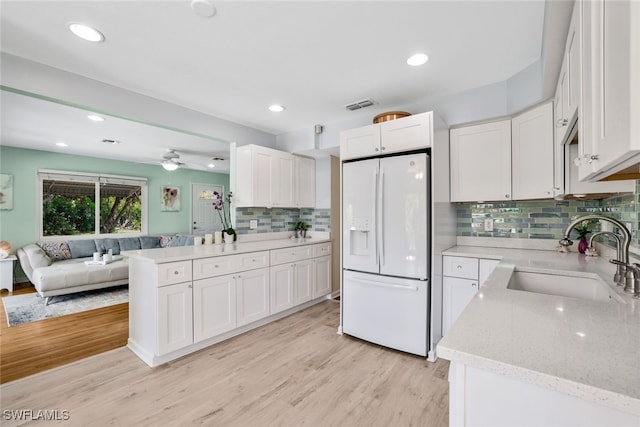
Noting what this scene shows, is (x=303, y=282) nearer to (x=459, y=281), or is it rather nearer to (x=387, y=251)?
(x=387, y=251)

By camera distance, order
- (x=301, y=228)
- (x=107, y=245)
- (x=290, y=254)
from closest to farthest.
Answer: (x=290, y=254) → (x=301, y=228) → (x=107, y=245)

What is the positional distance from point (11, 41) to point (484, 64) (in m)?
3.42

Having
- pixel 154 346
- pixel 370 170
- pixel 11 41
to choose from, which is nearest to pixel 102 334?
pixel 154 346

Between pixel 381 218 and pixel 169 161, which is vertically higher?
pixel 169 161

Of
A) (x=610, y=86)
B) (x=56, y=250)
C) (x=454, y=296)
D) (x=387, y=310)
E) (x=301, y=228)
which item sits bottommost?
(x=387, y=310)

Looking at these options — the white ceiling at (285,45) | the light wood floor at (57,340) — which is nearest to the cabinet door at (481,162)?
the white ceiling at (285,45)

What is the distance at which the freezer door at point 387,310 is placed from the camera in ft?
8.30

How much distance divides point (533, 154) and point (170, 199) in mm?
7037

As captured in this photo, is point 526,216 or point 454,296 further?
point 526,216

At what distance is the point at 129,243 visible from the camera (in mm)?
5891

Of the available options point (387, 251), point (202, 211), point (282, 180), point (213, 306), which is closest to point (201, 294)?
point (213, 306)

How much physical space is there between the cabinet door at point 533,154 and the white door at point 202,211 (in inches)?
270

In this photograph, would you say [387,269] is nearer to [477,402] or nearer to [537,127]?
[537,127]

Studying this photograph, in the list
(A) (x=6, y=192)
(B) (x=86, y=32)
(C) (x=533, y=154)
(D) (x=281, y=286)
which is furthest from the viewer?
(A) (x=6, y=192)
